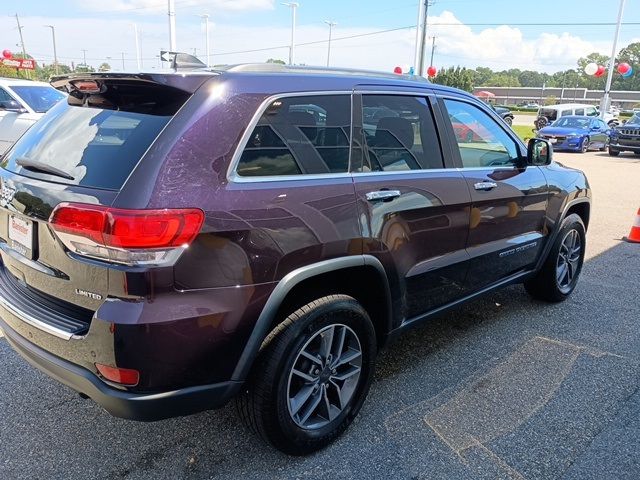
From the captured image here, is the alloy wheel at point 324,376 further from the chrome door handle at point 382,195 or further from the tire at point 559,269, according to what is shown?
the tire at point 559,269

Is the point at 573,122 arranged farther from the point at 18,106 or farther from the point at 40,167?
the point at 40,167

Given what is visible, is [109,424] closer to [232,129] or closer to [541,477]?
[232,129]

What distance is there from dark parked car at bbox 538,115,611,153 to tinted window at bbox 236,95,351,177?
19.7m

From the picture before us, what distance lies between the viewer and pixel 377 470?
249 cm

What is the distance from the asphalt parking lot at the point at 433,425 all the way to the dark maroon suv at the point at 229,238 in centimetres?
28

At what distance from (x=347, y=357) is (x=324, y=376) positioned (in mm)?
168

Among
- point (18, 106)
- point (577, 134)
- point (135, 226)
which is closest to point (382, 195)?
point (135, 226)

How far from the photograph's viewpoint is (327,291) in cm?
262

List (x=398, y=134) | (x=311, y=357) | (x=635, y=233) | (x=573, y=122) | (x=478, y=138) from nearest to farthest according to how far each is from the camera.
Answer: (x=311, y=357) → (x=398, y=134) → (x=478, y=138) → (x=635, y=233) → (x=573, y=122)

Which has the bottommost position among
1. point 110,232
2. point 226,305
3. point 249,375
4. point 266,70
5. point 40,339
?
point 249,375

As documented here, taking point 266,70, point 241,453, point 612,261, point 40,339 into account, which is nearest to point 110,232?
point 40,339

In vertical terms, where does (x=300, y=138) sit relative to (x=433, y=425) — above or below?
above

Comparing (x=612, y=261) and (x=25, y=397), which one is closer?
(x=25, y=397)

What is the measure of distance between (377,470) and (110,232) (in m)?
1.65
